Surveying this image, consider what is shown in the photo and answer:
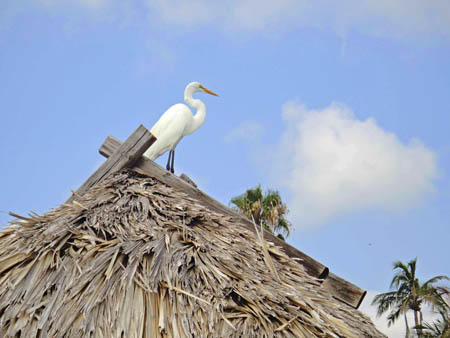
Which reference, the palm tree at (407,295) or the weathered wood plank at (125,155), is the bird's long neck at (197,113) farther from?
the palm tree at (407,295)

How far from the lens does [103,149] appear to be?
15.0 ft

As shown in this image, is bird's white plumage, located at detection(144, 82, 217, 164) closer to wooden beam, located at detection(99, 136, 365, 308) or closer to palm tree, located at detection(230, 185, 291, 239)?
wooden beam, located at detection(99, 136, 365, 308)

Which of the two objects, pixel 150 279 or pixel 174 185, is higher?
pixel 174 185

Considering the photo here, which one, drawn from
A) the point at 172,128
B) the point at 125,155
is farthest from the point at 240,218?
the point at 172,128

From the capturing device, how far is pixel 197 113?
8109mm

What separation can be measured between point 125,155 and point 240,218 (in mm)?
1023

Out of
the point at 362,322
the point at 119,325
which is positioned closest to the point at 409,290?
the point at 362,322

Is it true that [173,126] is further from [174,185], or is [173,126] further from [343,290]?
[343,290]

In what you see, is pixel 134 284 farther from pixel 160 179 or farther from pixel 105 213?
pixel 160 179

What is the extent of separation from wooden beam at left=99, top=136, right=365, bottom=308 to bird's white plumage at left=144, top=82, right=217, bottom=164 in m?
2.64

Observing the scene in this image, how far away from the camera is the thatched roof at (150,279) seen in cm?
324

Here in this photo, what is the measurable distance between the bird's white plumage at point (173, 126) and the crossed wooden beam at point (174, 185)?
2674mm

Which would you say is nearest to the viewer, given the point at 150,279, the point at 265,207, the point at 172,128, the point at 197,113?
the point at 150,279

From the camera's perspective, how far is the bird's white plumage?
7406mm
